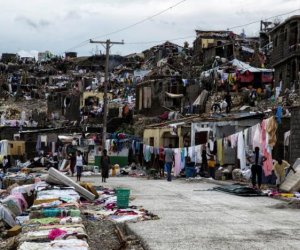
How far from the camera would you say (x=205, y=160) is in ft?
92.1

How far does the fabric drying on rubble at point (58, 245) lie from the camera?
8.23 meters

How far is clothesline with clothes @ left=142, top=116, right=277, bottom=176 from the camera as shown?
67.2ft

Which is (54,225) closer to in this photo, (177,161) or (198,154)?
(198,154)

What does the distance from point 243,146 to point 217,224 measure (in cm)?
1174

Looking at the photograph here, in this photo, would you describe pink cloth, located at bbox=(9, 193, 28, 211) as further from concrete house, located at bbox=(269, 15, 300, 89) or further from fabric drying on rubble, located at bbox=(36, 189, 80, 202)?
concrete house, located at bbox=(269, 15, 300, 89)

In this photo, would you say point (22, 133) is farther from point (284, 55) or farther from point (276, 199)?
point (276, 199)

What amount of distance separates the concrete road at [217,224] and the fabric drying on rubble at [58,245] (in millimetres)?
1274

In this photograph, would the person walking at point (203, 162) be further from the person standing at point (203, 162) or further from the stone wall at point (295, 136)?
the stone wall at point (295, 136)

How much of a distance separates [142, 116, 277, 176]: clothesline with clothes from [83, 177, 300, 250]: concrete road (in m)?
3.30

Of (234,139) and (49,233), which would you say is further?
(234,139)

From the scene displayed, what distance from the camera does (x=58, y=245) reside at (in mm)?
8336

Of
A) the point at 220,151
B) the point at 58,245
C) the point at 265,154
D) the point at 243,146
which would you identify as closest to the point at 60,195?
the point at 58,245

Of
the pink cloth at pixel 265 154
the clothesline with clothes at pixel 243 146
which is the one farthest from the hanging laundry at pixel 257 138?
the pink cloth at pixel 265 154

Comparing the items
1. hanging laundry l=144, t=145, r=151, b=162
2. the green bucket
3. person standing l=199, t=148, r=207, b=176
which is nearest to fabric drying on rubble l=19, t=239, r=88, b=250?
the green bucket
